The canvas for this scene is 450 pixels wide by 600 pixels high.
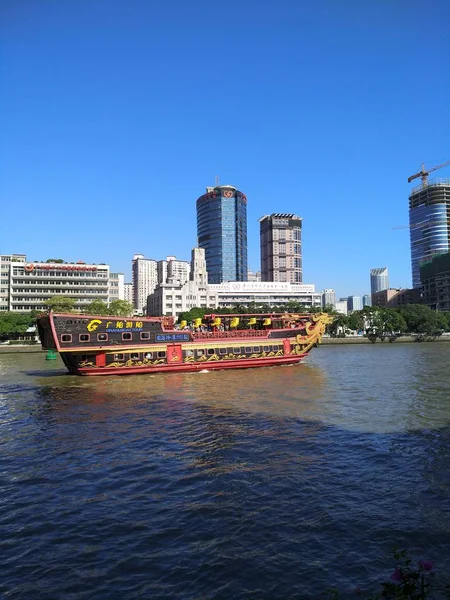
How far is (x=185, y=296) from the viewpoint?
16475 centimetres

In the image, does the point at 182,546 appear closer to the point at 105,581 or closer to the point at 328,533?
the point at 105,581

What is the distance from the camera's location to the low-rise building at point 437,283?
18100 centimetres

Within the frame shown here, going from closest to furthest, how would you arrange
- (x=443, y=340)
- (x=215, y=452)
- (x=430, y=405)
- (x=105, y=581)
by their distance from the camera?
(x=105, y=581) < (x=215, y=452) < (x=430, y=405) < (x=443, y=340)

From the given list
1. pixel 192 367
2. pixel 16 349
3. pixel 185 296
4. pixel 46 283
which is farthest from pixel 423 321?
pixel 46 283

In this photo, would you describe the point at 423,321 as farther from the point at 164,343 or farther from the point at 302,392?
the point at 302,392

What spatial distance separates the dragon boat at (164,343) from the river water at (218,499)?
1552cm

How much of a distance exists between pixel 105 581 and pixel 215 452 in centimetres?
847

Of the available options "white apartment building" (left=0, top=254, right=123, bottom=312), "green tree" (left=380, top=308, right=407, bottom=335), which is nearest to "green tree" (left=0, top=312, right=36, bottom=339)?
"white apartment building" (left=0, top=254, right=123, bottom=312)

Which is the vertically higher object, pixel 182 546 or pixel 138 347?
pixel 138 347

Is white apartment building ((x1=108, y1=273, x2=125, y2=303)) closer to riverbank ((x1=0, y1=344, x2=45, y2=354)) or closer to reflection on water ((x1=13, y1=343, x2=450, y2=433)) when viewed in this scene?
riverbank ((x1=0, y1=344, x2=45, y2=354))

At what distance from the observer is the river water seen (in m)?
8.86

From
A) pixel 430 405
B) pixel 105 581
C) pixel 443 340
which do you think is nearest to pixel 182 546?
pixel 105 581

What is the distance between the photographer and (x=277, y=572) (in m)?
8.91

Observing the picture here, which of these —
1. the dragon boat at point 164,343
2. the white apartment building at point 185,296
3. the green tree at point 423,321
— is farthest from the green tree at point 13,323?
the green tree at point 423,321
